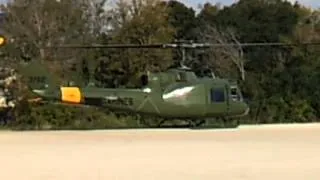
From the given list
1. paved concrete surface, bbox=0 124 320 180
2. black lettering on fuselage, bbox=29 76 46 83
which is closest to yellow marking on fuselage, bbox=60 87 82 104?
black lettering on fuselage, bbox=29 76 46 83

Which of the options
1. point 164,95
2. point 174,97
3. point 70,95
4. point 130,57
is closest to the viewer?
point 70,95

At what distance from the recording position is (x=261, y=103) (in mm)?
33375

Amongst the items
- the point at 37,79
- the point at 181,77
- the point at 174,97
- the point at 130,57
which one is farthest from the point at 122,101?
the point at 130,57

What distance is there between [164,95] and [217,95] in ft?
5.90

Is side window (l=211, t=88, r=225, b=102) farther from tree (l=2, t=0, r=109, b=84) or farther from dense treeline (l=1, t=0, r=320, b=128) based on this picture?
tree (l=2, t=0, r=109, b=84)

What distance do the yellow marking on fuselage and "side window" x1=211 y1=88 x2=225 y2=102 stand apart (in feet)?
14.7

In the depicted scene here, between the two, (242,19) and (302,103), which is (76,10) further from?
(242,19)

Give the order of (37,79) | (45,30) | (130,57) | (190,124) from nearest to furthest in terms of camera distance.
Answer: (37,79) → (190,124) → (45,30) → (130,57)

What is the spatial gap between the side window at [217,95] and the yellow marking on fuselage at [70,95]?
447 cm

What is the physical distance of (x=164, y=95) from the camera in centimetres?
2609

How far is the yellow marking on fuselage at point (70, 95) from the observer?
25297 millimetres

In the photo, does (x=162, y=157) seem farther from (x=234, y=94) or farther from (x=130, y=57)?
(x=130, y=57)

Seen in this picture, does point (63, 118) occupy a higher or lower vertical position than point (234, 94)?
lower

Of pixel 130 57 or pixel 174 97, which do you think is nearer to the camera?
pixel 174 97
